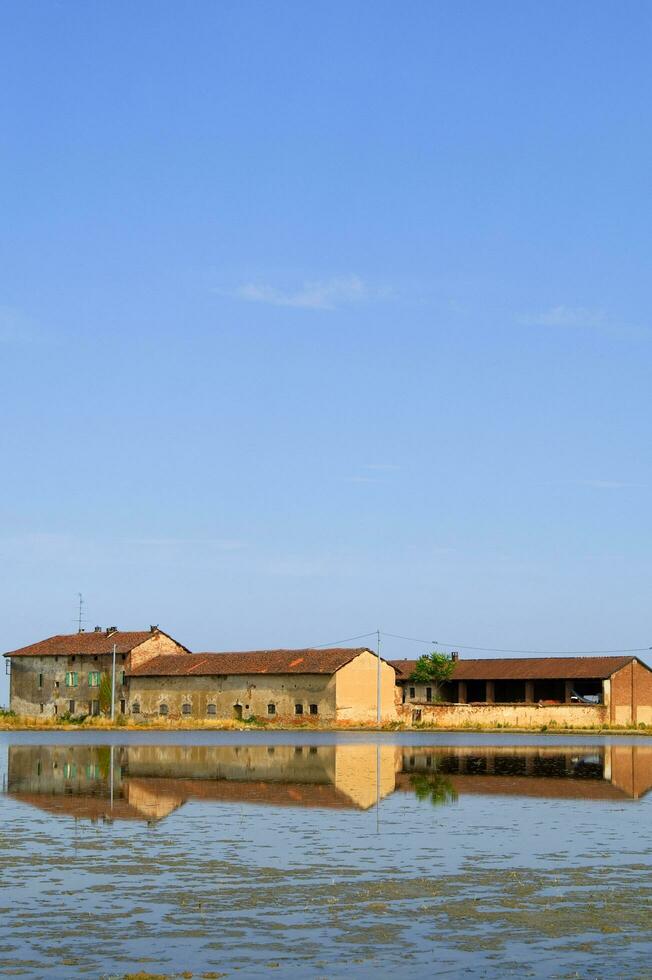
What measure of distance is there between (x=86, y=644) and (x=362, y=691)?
2298 cm

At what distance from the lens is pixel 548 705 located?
82.0 meters

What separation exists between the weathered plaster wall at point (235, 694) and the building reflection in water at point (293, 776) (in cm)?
2770

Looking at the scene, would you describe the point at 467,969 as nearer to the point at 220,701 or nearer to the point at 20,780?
the point at 20,780

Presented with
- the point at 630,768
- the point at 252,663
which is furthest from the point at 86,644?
the point at 630,768

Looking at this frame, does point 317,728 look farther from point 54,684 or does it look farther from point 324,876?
point 324,876

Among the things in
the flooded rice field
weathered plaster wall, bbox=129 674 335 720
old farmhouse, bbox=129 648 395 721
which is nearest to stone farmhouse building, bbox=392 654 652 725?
old farmhouse, bbox=129 648 395 721

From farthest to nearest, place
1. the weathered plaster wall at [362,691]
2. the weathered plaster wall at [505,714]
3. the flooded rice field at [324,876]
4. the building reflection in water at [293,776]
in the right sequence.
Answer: the weathered plaster wall at [505,714] < the weathered plaster wall at [362,691] < the building reflection in water at [293,776] < the flooded rice field at [324,876]

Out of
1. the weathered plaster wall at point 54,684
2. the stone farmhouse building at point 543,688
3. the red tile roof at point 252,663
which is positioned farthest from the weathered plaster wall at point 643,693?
the weathered plaster wall at point 54,684

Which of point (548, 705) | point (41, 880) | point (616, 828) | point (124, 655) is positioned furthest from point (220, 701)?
point (41, 880)

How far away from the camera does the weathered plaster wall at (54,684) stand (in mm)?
89806

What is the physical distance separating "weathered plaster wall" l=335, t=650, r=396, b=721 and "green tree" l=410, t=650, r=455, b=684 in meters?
11.1

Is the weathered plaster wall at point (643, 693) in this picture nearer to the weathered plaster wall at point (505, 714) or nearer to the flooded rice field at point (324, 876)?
the weathered plaster wall at point (505, 714)

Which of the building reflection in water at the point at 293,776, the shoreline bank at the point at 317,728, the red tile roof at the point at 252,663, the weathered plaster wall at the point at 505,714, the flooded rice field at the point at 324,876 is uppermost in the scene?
the red tile roof at the point at 252,663

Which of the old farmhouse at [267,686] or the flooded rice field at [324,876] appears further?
the old farmhouse at [267,686]
